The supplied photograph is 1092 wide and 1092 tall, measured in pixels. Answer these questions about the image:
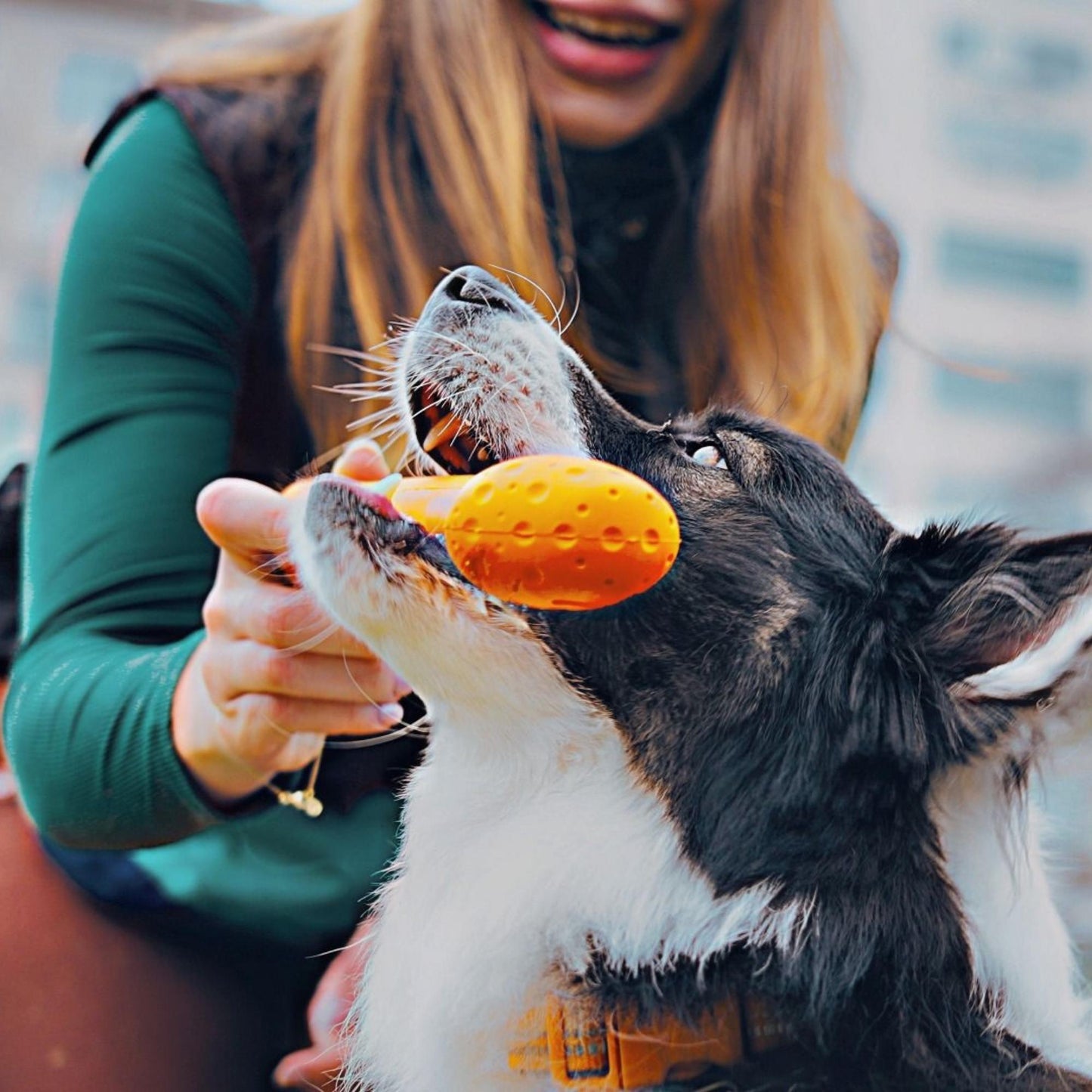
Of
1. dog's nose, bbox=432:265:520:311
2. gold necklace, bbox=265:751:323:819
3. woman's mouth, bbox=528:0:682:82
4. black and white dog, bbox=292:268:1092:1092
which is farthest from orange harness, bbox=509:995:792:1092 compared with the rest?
woman's mouth, bbox=528:0:682:82

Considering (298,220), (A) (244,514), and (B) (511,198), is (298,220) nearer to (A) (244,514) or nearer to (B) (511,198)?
(B) (511,198)

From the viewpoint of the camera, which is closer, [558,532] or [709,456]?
[558,532]

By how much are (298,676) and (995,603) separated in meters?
0.56

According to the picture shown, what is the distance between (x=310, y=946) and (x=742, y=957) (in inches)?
27.0

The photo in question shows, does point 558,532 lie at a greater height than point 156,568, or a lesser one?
greater

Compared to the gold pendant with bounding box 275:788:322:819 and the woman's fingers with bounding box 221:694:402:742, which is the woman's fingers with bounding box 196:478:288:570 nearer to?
the woman's fingers with bounding box 221:694:402:742

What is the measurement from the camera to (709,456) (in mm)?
1003

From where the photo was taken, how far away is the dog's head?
2.72 feet

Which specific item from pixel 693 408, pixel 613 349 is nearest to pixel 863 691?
pixel 693 408

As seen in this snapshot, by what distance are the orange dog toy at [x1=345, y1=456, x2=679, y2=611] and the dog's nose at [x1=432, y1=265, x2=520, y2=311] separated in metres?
0.22

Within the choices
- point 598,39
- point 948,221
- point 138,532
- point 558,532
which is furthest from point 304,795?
point 948,221

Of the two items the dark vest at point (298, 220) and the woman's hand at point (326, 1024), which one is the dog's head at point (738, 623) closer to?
the dark vest at point (298, 220)

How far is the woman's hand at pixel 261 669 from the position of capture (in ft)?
3.01

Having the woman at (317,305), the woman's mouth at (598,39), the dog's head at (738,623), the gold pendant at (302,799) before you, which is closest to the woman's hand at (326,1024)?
the woman at (317,305)
